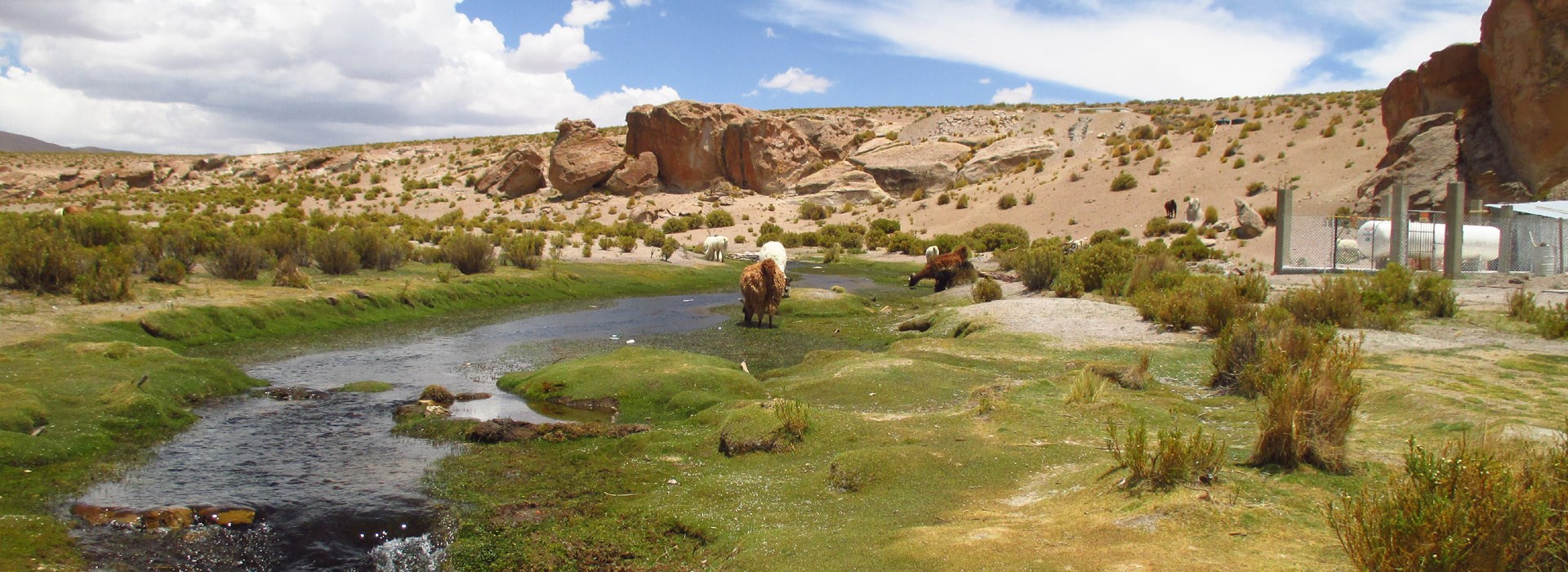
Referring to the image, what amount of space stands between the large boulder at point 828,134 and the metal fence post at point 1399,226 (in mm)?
42873

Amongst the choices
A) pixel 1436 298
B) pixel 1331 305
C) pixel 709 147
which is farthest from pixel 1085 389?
pixel 709 147

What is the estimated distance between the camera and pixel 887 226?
44531 millimetres

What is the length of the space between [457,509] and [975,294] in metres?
15.6

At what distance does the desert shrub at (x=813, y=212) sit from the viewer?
165ft

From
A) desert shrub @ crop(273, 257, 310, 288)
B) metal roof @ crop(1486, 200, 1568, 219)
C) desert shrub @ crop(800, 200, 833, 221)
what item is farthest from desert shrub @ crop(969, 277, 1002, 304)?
desert shrub @ crop(800, 200, 833, 221)

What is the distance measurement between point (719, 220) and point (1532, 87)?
32.7 m

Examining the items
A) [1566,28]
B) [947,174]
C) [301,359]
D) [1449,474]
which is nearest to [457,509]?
[1449,474]

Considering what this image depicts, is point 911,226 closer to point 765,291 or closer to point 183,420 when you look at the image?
point 765,291

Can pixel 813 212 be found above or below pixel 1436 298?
above

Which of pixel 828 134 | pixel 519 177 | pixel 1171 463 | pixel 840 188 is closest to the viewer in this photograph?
pixel 1171 463

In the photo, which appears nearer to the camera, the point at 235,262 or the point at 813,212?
the point at 235,262

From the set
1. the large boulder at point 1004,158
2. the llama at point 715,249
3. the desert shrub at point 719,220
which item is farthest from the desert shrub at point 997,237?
the large boulder at point 1004,158

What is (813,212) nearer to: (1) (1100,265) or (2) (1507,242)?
(1) (1100,265)

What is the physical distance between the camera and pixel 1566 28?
2350cm
